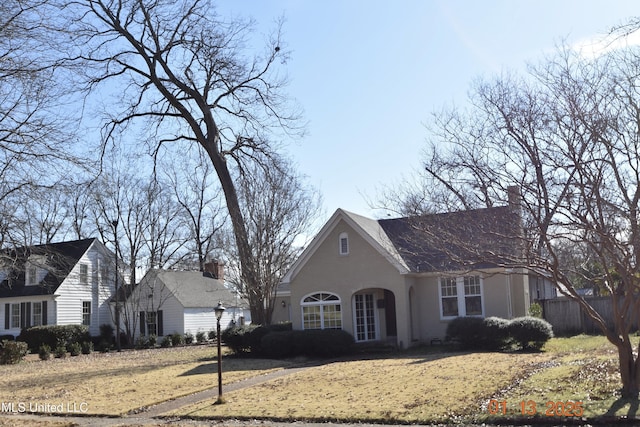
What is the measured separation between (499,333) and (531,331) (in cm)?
113

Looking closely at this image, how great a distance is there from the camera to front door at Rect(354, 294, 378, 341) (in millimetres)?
26328

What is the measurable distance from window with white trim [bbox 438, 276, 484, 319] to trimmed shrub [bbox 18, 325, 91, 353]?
21.2 m

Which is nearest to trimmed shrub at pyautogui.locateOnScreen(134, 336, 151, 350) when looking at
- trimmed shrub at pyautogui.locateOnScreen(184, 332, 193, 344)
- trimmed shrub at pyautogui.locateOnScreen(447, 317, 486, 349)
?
trimmed shrub at pyautogui.locateOnScreen(184, 332, 193, 344)

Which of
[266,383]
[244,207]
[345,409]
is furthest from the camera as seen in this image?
[244,207]

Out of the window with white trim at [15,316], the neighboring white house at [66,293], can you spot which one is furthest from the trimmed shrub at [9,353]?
the window with white trim at [15,316]

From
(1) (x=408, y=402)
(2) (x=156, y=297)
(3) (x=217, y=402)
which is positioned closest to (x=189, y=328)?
(2) (x=156, y=297)

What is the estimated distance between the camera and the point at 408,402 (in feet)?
39.9

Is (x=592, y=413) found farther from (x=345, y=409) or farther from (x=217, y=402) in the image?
(x=217, y=402)

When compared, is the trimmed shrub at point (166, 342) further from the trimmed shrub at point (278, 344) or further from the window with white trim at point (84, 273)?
the trimmed shrub at point (278, 344)

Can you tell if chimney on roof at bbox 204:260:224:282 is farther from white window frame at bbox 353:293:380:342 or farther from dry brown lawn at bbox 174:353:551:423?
dry brown lawn at bbox 174:353:551:423

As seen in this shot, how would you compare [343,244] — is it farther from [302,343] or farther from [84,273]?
[84,273]

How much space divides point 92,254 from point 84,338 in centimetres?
670

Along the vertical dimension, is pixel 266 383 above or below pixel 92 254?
below

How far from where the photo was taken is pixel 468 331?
2253 centimetres
